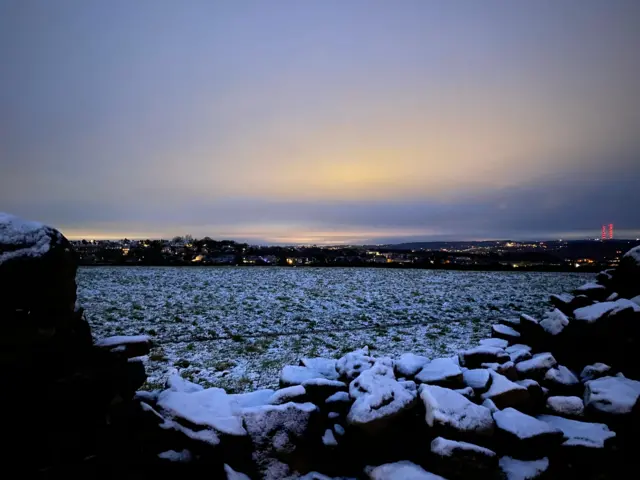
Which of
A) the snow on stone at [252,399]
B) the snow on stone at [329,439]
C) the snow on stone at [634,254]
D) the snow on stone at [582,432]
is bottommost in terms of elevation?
the snow on stone at [582,432]

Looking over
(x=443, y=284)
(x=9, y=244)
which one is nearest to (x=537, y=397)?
(x=9, y=244)

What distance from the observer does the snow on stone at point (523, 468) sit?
4484 mm

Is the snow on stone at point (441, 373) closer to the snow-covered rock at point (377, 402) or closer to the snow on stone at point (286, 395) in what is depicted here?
the snow-covered rock at point (377, 402)

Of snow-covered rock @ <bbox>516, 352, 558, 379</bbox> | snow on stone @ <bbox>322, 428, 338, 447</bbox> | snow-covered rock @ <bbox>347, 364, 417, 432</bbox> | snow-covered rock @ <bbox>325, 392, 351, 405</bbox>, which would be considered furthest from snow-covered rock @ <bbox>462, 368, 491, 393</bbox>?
snow on stone @ <bbox>322, 428, 338, 447</bbox>

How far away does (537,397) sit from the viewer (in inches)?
224

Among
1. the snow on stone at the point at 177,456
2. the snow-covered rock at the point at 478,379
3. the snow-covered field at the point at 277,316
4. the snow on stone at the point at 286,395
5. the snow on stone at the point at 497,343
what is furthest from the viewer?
the snow-covered field at the point at 277,316

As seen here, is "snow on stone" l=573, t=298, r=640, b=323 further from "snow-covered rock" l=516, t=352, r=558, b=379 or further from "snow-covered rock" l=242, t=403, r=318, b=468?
"snow-covered rock" l=242, t=403, r=318, b=468

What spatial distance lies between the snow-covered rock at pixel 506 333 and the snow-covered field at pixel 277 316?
5.98 feet

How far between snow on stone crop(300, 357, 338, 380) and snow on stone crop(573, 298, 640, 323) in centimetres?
507

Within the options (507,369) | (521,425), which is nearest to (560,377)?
(507,369)

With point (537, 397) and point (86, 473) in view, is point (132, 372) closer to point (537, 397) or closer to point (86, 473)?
point (86, 473)

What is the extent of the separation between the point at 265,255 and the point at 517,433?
3294cm

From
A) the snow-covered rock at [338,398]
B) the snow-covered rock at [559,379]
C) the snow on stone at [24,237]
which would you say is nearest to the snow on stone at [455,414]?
the snow-covered rock at [338,398]

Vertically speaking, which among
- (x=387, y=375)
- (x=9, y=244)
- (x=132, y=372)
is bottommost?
(x=387, y=375)
